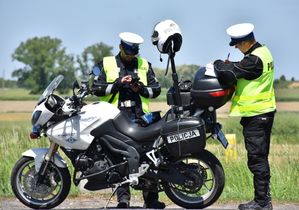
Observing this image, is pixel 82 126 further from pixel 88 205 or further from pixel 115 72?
pixel 88 205

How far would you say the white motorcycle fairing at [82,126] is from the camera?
7.31 metres

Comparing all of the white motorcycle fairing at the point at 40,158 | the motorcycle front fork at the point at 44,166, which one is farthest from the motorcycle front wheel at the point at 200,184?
the motorcycle front fork at the point at 44,166

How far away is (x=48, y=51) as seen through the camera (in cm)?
10106

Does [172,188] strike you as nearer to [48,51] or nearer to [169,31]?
[169,31]

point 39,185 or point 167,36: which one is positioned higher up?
point 167,36

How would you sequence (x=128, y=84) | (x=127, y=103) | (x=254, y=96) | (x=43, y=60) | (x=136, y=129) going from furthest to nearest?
(x=43, y=60) → (x=127, y=103) → (x=128, y=84) → (x=136, y=129) → (x=254, y=96)

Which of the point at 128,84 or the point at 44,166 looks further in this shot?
the point at 128,84

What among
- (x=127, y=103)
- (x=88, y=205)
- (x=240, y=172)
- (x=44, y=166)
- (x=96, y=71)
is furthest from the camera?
(x=240, y=172)

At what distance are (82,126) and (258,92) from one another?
1928 millimetres

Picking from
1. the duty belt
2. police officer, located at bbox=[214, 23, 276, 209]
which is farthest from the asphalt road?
the duty belt

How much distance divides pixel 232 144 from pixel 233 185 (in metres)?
3.21

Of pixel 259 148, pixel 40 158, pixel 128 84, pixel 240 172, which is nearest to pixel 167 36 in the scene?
pixel 128 84

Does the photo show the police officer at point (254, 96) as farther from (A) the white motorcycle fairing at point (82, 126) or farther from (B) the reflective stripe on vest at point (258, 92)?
(A) the white motorcycle fairing at point (82, 126)

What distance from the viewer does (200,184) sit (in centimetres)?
723
